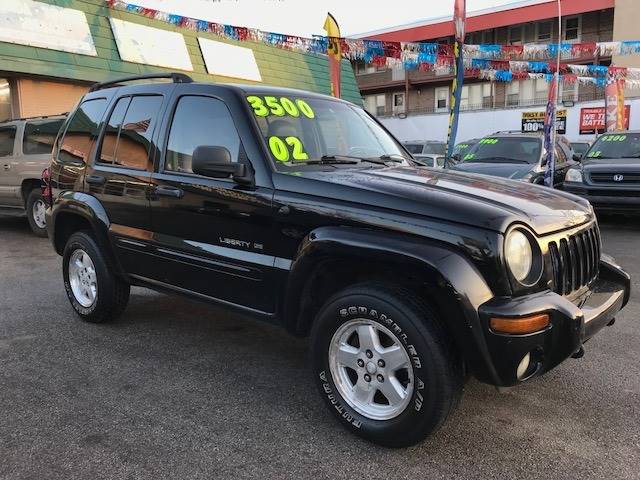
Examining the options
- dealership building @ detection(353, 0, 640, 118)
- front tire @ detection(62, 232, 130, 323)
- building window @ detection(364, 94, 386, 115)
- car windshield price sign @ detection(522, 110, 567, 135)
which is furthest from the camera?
building window @ detection(364, 94, 386, 115)

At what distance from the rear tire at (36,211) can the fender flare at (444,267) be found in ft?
25.2

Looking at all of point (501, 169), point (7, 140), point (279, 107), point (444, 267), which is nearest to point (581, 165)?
point (501, 169)

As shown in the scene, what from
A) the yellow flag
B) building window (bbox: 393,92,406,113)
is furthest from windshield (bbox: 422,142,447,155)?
building window (bbox: 393,92,406,113)

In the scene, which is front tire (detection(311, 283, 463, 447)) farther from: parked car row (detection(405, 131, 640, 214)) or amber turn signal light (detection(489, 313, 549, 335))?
parked car row (detection(405, 131, 640, 214))

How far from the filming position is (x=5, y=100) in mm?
13656

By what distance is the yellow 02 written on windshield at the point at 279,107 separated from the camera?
11.6 ft

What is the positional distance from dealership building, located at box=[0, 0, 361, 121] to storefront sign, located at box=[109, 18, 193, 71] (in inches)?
1.0

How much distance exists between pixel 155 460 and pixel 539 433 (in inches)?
77.0

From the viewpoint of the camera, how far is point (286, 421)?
10.2 ft

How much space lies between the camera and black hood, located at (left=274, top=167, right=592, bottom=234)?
2.65 m

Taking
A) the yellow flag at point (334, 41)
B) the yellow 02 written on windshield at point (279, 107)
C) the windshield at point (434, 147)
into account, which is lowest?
the windshield at point (434, 147)

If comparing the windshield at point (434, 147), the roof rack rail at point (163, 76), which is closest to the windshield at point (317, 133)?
the roof rack rail at point (163, 76)

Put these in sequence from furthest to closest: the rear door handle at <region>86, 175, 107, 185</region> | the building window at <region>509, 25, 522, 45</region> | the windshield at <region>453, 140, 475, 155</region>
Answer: the building window at <region>509, 25, 522, 45</region>
the windshield at <region>453, 140, 475, 155</region>
the rear door handle at <region>86, 175, 107, 185</region>

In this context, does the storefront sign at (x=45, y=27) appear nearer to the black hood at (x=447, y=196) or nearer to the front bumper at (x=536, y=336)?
the black hood at (x=447, y=196)
